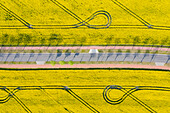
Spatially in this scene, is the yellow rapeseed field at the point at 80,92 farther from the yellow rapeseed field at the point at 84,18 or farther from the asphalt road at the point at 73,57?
the yellow rapeseed field at the point at 84,18

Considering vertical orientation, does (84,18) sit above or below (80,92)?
above

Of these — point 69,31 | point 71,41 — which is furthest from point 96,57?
point 69,31

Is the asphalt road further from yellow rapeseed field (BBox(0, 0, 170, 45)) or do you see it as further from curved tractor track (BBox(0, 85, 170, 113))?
curved tractor track (BBox(0, 85, 170, 113))

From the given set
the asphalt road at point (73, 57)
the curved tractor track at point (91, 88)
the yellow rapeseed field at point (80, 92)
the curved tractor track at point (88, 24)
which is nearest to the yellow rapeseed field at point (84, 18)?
the curved tractor track at point (88, 24)

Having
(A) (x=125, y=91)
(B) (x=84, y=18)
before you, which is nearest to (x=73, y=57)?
(B) (x=84, y=18)

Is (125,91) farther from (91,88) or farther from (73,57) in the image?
(73,57)

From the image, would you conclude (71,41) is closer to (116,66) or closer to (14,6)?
(116,66)

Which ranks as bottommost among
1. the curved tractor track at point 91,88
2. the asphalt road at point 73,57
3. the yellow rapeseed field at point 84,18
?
the curved tractor track at point 91,88

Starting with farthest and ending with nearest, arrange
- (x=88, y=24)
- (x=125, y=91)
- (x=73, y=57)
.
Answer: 1. (x=88, y=24)
2. (x=73, y=57)
3. (x=125, y=91)
